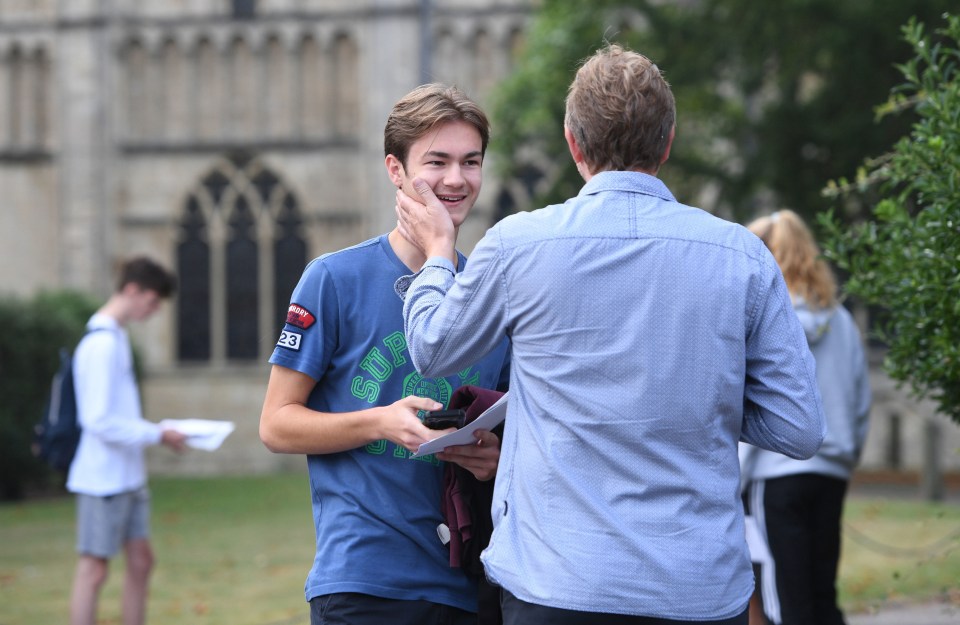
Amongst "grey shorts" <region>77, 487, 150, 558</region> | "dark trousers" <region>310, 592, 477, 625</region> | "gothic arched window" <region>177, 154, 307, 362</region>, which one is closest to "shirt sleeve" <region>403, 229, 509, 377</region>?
"dark trousers" <region>310, 592, 477, 625</region>

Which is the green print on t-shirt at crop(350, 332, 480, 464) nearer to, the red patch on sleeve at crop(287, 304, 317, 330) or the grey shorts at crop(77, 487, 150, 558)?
the red patch on sleeve at crop(287, 304, 317, 330)

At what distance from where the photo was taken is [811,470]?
6.22 meters

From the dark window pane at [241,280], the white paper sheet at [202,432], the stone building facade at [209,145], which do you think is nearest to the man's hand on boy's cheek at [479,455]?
the white paper sheet at [202,432]

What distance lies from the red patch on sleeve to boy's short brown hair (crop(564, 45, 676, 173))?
87 cm

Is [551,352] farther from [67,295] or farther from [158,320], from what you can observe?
[158,320]

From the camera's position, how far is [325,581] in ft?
11.3

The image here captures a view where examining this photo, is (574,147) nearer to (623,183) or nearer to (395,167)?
(623,183)

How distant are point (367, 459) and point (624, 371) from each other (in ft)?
3.05

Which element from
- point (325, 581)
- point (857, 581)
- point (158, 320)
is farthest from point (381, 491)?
point (158, 320)

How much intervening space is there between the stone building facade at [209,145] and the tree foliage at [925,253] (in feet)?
65.5

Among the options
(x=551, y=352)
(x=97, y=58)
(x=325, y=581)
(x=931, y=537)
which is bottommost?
(x=931, y=537)

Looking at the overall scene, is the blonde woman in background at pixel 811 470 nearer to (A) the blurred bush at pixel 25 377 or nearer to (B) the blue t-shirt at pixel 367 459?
(B) the blue t-shirt at pixel 367 459

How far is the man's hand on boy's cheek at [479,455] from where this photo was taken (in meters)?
3.37

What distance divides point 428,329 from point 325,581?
0.83 metres
